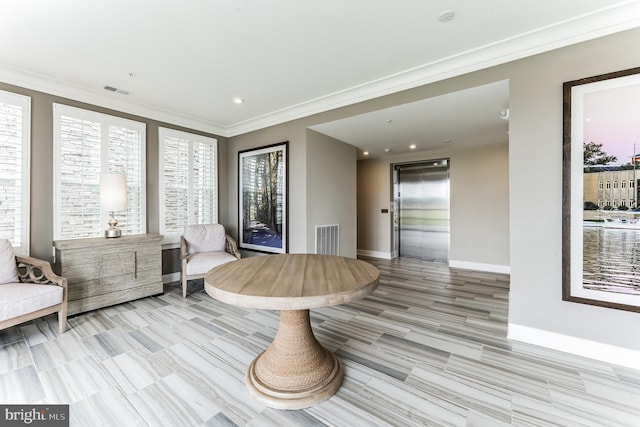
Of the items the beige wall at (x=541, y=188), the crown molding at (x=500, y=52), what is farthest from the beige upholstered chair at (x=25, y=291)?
the crown molding at (x=500, y=52)

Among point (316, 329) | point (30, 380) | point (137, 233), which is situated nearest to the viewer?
point (30, 380)

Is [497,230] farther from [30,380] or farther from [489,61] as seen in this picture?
[30,380]

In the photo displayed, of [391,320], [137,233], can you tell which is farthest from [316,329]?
[137,233]

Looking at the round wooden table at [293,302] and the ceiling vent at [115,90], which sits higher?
the ceiling vent at [115,90]

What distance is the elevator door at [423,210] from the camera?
5473mm

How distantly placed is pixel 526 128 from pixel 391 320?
2176 mm

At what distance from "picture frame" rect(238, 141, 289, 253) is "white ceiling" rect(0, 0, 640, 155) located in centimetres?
105

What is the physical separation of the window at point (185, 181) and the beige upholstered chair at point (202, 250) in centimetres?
34

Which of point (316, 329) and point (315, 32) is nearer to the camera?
point (315, 32)

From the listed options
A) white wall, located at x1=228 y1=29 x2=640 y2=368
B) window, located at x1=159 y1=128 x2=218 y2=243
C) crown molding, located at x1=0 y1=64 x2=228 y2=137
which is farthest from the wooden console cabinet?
white wall, located at x1=228 y1=29 x2=640 y2=368

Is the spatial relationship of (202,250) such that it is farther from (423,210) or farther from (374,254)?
(423,210)

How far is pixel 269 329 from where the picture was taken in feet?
8.48

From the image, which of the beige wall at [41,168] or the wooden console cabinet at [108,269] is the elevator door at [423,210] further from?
the beige wall at [41,168]

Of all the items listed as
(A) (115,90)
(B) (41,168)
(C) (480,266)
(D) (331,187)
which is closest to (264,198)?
(D) (331,187)
